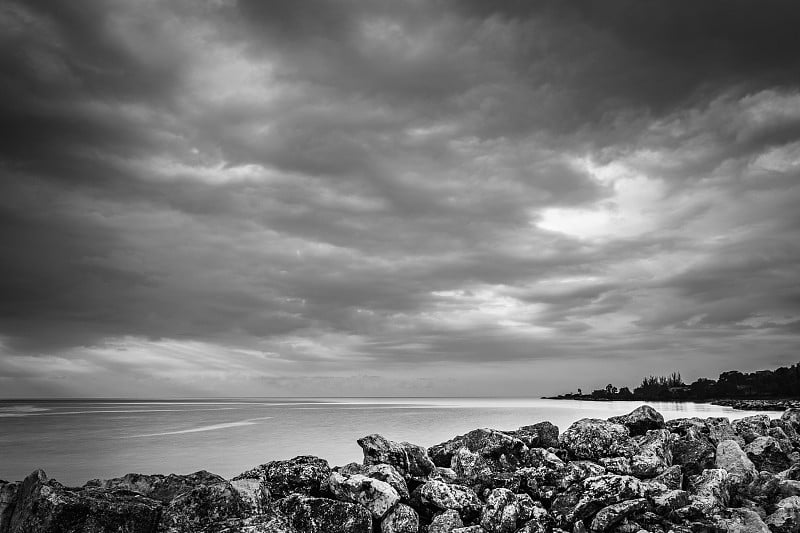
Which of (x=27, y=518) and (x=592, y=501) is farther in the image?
(x=592, y=501)

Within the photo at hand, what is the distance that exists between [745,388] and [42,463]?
361 ft

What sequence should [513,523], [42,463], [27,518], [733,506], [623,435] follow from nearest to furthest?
1. [27,518]
2. [513,523]
3. [733,506]
4. [623,435]
5. [42,463]

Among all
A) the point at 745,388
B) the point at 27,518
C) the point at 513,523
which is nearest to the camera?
the point at 27,518

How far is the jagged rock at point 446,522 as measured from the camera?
8.14 m

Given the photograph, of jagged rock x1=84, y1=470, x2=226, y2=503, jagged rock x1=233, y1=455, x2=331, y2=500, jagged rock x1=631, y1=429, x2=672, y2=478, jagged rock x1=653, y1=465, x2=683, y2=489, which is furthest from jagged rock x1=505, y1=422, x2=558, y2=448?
jagged rock x1=84, y1=470, x2=226, y2=503

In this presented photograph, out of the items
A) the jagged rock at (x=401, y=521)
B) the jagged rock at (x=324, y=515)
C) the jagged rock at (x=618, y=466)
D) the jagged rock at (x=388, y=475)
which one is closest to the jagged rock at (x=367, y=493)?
the jagged rock at (x=401, y=521)

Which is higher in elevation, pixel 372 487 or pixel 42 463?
pixel 372 487

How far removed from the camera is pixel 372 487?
855cm

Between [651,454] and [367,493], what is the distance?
5.93 m

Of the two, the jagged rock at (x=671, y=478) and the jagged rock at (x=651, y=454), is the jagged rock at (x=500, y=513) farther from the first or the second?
the jagged rock at (x=651, y=454)

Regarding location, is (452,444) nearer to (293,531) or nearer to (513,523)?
(513,523)

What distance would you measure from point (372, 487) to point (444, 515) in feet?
3.84

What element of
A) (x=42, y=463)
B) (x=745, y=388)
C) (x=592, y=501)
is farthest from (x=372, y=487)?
(x=745, y=388)

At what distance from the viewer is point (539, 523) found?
802 cm
